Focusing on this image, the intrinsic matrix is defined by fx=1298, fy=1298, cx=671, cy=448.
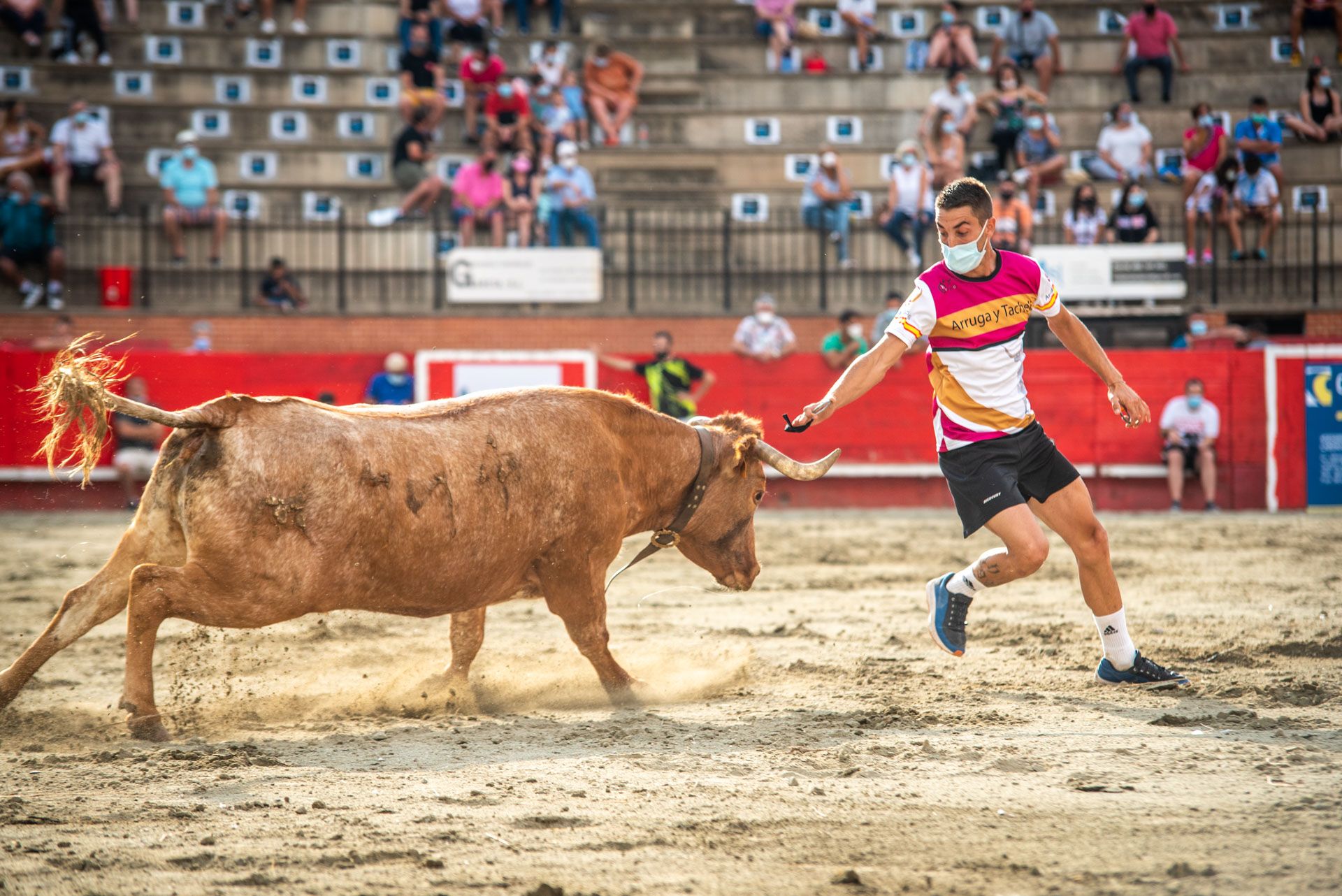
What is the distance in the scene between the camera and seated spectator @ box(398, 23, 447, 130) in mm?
16641

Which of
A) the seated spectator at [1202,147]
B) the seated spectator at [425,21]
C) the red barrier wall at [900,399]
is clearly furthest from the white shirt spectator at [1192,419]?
the seated spectator at [425,21]

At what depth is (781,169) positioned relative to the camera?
17.2m

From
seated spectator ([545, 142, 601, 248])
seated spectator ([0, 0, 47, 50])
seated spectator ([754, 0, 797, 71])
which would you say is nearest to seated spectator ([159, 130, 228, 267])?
seated spectator ([0, 0, 47, 50])

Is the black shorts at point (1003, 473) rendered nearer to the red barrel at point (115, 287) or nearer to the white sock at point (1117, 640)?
the white sock at point (1117, 640)

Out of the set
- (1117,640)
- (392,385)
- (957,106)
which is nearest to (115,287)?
(392,385)

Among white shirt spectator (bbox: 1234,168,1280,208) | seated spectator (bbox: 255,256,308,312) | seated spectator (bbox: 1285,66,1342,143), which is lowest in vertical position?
seated spectator (bbox: 255,256,308,312)

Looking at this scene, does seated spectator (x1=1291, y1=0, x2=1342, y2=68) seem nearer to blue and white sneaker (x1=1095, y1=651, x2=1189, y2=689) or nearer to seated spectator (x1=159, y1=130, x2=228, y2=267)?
seated spectator (x1=159, y1=130, x2=228, y2=267)

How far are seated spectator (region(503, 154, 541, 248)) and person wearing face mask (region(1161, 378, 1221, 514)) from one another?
24.4ft

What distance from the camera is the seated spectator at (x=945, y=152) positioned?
52.3 feet

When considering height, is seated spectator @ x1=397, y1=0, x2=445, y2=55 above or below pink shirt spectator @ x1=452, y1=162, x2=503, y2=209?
above

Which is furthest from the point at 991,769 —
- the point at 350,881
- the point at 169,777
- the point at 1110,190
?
the point at 1110,190

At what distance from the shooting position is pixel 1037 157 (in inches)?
645

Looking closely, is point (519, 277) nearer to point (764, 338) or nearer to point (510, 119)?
point (510, 119)

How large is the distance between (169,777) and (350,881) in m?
1.26
